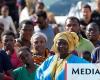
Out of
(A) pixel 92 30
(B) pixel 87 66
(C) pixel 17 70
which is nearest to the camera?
(B) pixel 87 66

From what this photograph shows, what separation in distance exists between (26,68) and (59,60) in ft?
3.20

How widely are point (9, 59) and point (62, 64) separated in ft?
4.32

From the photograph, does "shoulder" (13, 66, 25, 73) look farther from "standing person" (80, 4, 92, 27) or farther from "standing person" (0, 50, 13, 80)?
"standing person" (80, 4, 92, 27)

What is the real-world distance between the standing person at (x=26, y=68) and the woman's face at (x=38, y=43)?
2.27ft

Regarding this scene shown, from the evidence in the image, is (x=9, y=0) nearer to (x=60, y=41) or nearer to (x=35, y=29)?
(x=35, y=29)

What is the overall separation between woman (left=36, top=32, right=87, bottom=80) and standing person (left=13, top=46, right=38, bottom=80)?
710 mm

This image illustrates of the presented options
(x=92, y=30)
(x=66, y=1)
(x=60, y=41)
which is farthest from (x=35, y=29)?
(x=66, y=1)

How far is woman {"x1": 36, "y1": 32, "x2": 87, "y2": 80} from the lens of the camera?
8.37m

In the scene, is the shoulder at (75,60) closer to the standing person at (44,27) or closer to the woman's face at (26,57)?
the woman's face at (26,57)

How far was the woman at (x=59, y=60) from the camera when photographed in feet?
27.5

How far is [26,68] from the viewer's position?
9320mm

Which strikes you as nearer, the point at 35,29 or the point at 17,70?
the point at 17,70

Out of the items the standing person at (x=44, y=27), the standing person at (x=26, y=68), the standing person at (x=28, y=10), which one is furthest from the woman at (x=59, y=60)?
the standing person at (x=28, y=10)

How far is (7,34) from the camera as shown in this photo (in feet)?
33.9
